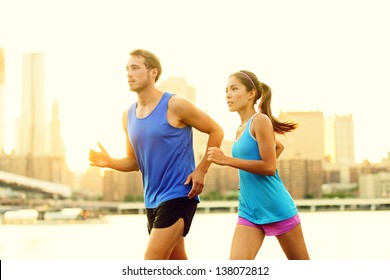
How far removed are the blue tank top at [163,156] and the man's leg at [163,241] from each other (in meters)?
0.14

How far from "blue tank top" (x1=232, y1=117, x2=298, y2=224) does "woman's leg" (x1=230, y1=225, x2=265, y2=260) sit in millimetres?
53

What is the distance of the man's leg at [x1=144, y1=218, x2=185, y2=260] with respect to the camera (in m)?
3.45

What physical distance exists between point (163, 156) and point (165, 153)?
0.02 m

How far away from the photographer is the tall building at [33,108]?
95.4 meters

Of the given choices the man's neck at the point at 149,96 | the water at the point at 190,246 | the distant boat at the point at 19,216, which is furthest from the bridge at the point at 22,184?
the man's neck at the point at 149,96

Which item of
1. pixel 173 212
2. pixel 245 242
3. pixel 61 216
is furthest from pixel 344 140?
pixel 173 212

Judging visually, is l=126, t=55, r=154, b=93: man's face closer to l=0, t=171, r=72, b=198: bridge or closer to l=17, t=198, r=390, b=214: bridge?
l=0, t=171, r=72, b=198: bridge

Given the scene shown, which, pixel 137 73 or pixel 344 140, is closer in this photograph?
pixel 137 73

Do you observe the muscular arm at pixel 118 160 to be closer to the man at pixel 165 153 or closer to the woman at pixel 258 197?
the man at pixel 165 153

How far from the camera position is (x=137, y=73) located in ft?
11.8

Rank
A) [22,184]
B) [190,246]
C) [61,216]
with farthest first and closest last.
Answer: [61,216] → [22,184] → [190,246]

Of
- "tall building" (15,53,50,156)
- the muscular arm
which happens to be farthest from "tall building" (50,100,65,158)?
the muscular arm

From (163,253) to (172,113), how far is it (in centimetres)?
67

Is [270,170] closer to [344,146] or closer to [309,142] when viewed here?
[309,142]
